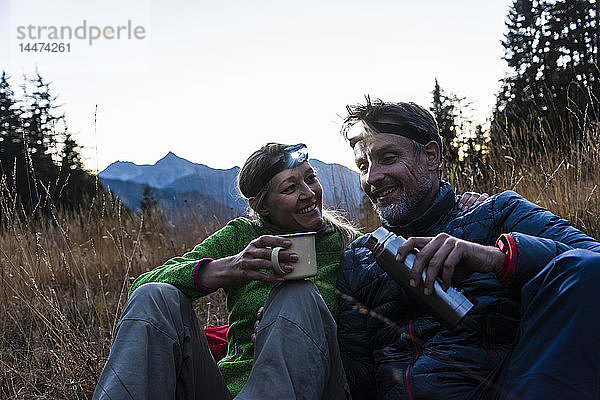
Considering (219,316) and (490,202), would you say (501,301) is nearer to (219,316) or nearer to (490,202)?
(490,202)

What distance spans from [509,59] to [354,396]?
2646 cm

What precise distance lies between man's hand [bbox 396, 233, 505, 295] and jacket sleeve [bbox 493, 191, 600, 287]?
0.22 ft

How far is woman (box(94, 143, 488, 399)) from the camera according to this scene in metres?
1.61

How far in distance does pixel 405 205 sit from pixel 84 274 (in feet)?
7.00

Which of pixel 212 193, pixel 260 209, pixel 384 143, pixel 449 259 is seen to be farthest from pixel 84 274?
pixel 212 193

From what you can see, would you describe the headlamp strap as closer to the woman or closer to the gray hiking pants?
the woman

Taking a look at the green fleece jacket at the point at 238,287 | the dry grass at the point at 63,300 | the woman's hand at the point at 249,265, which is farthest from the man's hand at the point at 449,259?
the dry grass at the point at 63,300

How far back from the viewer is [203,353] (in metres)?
1.88

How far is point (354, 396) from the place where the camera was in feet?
6.89

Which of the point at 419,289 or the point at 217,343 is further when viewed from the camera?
the point at 217,343

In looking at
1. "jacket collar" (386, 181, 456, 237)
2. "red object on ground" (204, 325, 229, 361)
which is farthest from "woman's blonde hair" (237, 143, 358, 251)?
"red object on ground" (204, 325, 229, 361)

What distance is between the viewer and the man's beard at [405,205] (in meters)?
2.24

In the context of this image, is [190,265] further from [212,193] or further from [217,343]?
[212,193]

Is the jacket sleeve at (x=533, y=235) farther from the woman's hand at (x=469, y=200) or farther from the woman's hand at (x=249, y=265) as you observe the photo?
the woman's hand at (x=249, y=265)
